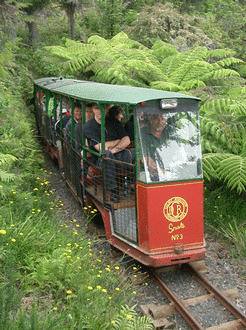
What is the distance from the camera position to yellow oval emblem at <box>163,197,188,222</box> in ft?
15.6

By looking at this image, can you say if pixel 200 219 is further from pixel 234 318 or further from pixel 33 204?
pixel 33 204

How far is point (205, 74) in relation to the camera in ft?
30.3

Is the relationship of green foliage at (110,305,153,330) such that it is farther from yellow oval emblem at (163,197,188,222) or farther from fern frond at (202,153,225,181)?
fern frond at (202,153,225,181)

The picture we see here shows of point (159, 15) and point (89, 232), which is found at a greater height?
point (159, 15)

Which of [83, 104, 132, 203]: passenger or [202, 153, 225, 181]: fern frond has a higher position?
[83, 104, 132, 203]: passenger

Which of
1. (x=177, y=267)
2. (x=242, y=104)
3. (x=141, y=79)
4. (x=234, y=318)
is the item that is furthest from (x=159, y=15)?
(x=234, y=318)

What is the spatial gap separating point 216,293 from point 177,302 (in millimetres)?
590

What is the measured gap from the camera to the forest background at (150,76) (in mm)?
5914

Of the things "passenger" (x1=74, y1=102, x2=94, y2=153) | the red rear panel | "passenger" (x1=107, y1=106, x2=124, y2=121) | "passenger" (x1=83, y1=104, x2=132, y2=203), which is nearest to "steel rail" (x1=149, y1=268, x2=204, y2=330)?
the red rear panel

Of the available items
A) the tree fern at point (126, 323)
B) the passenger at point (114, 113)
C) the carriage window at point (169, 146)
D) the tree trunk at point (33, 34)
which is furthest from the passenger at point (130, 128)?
the tree trunk at point (33, 34)

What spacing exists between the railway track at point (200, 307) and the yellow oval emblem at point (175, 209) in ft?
2.97

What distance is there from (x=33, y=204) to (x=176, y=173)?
9.40 ft

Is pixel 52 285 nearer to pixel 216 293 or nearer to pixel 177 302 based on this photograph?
pixel 177 302

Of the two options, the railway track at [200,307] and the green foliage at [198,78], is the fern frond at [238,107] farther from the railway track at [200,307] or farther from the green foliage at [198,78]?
the railway track at [200,307]
